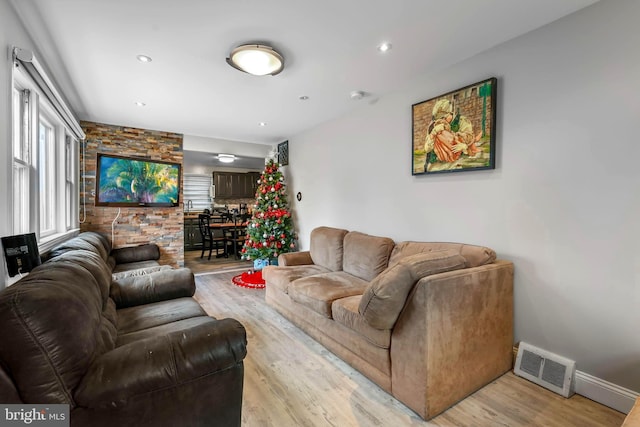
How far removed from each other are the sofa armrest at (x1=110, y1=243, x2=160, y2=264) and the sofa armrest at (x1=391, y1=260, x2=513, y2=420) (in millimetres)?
4087

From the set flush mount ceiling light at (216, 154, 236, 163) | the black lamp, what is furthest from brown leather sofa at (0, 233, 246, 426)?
flush mount ceiling light at (216, 154, 236, 163)

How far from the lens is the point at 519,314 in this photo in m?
2.19

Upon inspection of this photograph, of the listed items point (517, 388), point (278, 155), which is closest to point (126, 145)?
point (278, 155)

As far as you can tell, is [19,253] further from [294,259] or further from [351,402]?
[294,259]

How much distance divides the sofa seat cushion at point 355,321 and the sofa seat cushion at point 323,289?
0.11 m

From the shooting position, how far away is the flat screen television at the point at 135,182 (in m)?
4.39

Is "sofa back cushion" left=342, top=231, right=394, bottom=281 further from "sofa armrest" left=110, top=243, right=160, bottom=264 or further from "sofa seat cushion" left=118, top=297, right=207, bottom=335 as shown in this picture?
"sofa armrest" left=110, top=243, right=160, bottom=264

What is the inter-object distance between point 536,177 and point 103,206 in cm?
548

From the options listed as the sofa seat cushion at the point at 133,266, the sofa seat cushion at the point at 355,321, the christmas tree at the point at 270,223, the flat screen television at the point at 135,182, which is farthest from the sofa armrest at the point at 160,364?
the flat screen television at the point at 135,182

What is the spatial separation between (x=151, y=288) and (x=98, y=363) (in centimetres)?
129

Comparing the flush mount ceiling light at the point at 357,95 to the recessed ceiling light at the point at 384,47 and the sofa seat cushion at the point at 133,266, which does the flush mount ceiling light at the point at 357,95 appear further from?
the sofa seat cushion at the point at 133,266

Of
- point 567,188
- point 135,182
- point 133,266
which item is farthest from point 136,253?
point 567,188

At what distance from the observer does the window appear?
6.94ft

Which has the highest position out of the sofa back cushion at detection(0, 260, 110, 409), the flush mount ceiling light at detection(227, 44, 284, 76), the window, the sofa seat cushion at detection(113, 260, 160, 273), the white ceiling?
the white ceiling
